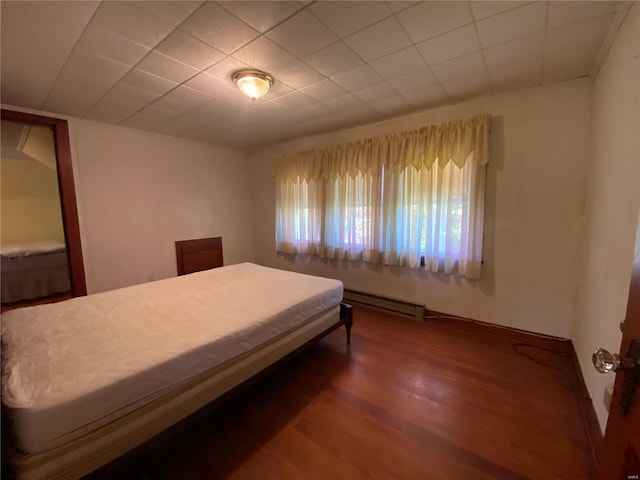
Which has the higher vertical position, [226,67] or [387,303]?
[226,67]

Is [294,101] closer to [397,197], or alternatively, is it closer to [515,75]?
[397,197]

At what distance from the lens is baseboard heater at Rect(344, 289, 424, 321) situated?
292 cm

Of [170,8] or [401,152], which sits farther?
[401,152]

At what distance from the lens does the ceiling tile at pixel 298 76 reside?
1.94m

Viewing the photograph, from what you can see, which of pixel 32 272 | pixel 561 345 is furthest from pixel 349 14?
pixel 32 272

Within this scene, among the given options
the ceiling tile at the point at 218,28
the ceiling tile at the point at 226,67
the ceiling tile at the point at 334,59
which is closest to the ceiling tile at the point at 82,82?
the ceiling tile at the point at 226,67

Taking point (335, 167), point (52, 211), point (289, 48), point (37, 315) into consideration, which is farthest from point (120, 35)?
point (52, 211)

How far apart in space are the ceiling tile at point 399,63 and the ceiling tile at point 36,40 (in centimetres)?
173

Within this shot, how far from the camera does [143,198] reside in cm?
343

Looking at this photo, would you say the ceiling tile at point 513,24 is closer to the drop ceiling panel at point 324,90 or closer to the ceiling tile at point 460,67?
the ceiling tile at point 460,67

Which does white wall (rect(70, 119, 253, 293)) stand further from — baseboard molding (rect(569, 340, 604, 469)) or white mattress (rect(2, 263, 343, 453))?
baseboard molding (rect(569, 340, 604, 469))

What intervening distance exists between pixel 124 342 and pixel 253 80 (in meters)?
1.98

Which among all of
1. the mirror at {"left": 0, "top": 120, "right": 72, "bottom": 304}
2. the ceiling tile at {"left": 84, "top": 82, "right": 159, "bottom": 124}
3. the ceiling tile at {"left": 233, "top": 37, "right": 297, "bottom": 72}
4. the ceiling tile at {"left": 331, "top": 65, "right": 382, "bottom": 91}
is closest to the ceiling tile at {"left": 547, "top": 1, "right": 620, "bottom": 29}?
the ceiling tile at {"left": 331, "top": 65, "right": 382, "bottom": 91}

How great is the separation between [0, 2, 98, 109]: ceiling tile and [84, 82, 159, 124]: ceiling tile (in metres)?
0.39
